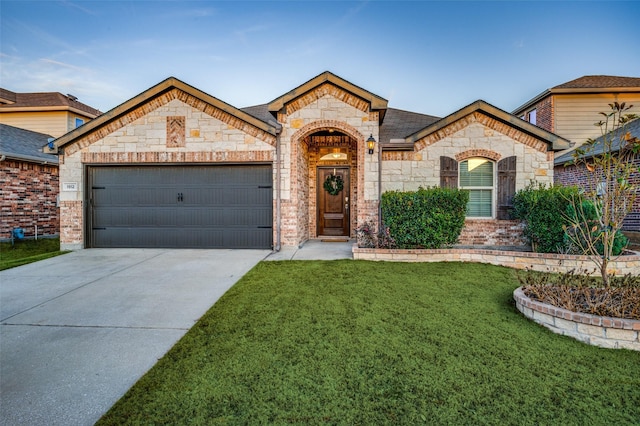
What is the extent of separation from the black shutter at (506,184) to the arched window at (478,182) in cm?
24

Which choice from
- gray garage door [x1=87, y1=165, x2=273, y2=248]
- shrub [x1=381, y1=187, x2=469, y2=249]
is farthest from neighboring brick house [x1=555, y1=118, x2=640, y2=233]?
gray garage door [x1=87, y1=165, x2=273, y2=248]

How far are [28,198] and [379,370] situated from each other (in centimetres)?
1252

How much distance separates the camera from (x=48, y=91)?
18.2m

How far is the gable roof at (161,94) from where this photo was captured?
7.48 meters

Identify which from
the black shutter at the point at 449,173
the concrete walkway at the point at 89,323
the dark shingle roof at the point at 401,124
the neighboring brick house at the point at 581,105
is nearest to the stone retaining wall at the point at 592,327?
the concrete walkway at the point at 89,323

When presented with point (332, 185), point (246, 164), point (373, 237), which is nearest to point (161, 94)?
point (246, 164)

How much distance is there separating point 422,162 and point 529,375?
6.30 m

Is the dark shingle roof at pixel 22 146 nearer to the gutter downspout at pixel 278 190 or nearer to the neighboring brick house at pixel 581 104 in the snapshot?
the gutter downspout at pixel 278 190

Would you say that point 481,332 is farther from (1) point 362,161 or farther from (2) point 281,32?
(2) point 281,32

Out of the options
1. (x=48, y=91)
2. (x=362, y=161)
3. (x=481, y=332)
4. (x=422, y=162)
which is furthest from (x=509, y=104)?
(x=48, y=91)

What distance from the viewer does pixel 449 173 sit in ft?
25.5

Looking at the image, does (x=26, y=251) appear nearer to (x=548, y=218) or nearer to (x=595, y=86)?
→ (x=548, y=218)

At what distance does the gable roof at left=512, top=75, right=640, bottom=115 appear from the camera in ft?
44.6

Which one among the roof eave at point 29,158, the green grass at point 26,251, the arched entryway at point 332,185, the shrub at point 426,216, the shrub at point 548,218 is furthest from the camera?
the arched entryway at point 332,185
